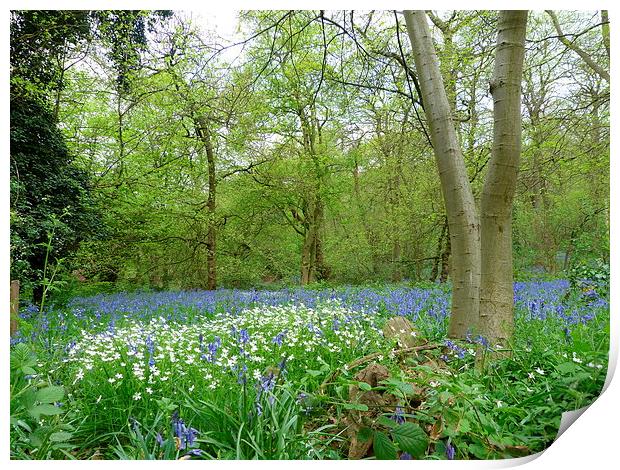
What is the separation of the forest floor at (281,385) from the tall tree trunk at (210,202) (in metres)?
0.30

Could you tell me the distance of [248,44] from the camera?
2.81 meters

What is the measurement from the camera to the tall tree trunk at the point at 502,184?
7.53 feet

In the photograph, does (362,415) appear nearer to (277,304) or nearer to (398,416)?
(398,416)

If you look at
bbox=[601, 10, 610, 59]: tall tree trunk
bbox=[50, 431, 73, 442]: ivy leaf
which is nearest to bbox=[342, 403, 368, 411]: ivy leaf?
bbox=[50, 431, 73, 442]: ivy leaf

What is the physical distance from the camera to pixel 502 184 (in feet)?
7.64

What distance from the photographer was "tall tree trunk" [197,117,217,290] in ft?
9.45

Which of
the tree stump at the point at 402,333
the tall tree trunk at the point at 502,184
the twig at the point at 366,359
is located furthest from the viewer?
the tree stump at the point at 402,333

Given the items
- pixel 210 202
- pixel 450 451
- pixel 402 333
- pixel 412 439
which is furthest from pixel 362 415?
pixel 210 202

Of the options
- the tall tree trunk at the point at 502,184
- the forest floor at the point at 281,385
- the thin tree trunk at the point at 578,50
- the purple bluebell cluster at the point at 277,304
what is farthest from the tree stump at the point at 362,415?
the thin tree trunk at the point at 578,50

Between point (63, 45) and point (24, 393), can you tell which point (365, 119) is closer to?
point (63, 45)

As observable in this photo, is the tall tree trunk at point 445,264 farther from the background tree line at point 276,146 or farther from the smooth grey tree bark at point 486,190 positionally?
the smooth grey tree bark at point 486,190

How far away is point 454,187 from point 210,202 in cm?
160

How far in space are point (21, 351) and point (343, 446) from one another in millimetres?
1611

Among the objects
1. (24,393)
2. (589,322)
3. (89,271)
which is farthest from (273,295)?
(589,322)
